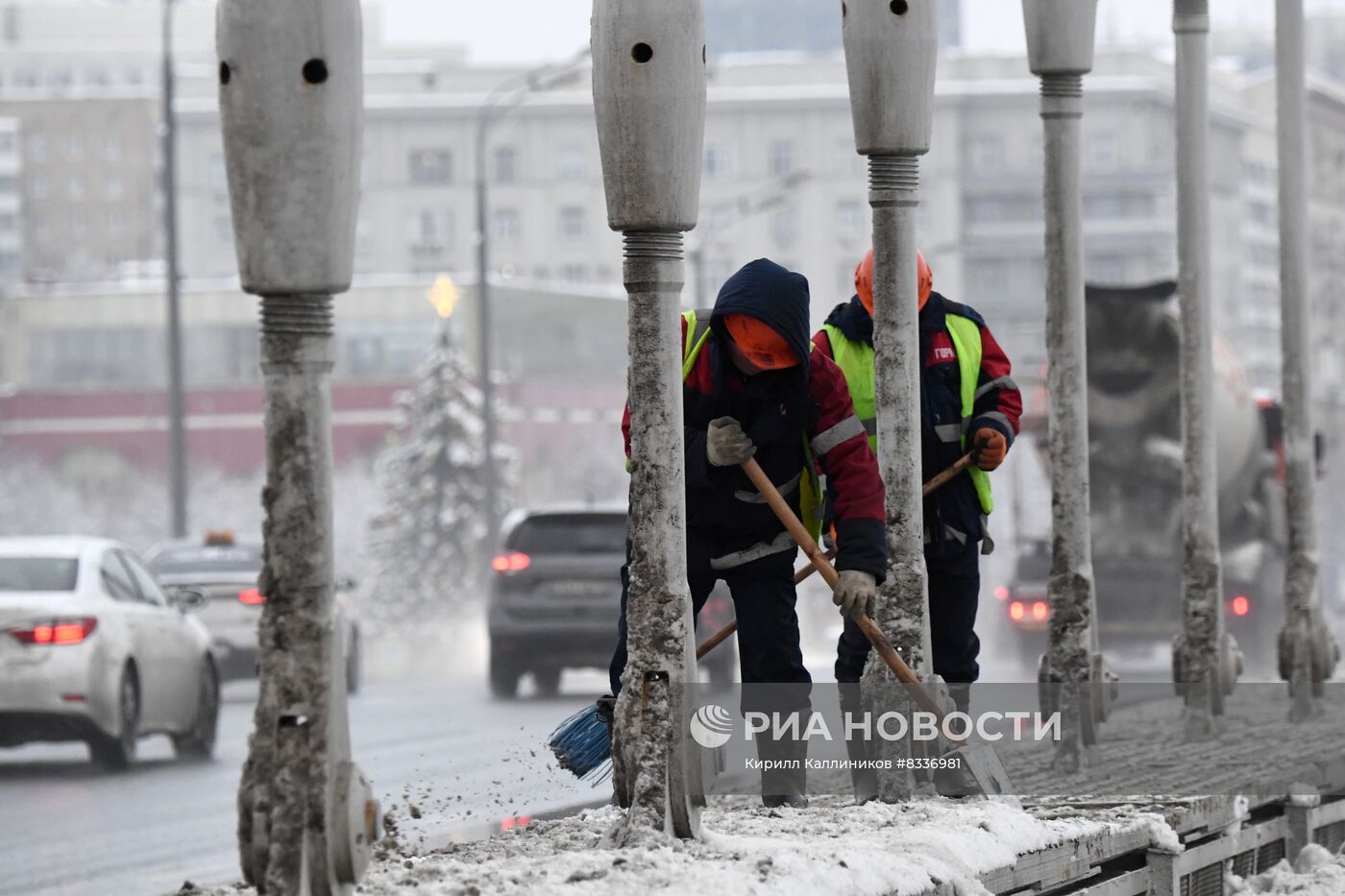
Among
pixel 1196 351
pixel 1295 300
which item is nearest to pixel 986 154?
pixel 1295 300

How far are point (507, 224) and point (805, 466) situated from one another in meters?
114

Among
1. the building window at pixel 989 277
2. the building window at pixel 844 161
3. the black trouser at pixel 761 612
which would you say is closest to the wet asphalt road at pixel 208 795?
the black trouser at pixel 761 612

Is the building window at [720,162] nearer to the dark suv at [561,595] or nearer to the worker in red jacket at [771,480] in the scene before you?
the dark suv at [561,595]

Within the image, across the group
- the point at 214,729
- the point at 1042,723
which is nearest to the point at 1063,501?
the point at 1042,723

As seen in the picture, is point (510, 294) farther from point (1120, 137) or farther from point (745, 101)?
point (1120, 137)

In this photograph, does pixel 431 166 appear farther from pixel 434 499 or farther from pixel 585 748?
pixel 585 748

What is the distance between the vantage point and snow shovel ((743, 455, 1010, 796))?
310 inches

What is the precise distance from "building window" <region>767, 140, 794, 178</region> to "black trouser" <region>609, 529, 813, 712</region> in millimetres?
111020

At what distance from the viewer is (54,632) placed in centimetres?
1598

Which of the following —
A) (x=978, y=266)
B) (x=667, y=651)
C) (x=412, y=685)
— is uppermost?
(x=978, y=266)

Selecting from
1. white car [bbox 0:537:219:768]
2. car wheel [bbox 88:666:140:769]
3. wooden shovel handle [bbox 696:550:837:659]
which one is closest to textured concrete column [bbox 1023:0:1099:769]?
wooden shovel handle [bbox 696:550:837:659]

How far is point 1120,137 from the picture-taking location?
12244 cm

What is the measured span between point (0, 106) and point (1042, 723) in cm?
14020

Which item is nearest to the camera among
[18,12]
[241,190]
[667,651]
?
[241,190]
